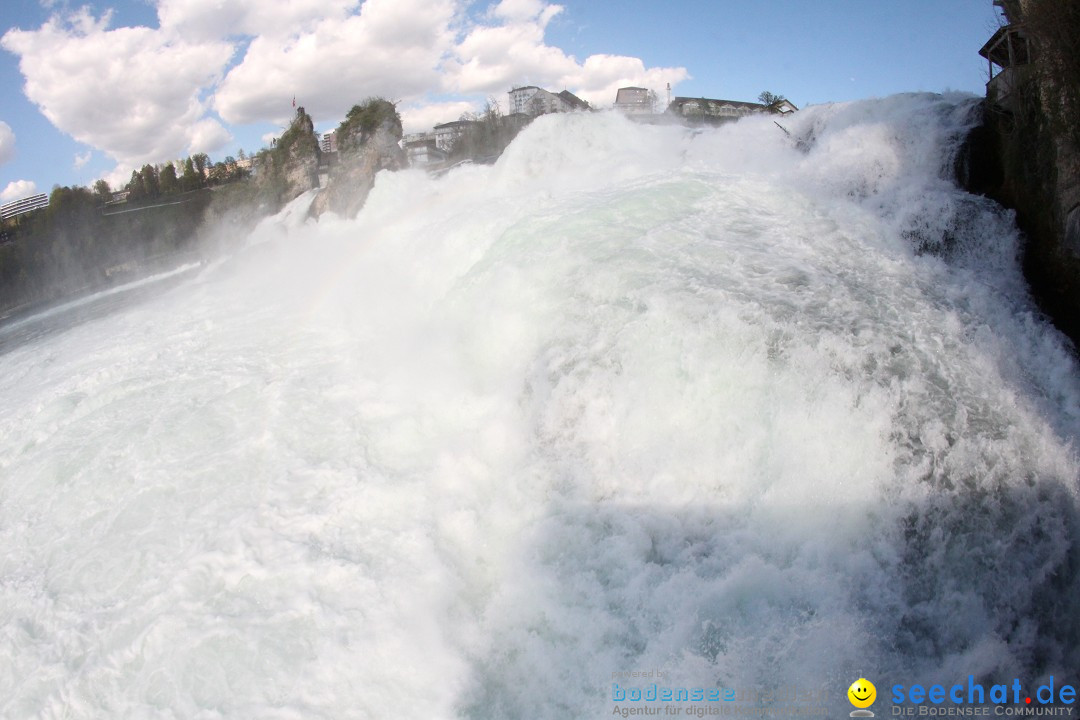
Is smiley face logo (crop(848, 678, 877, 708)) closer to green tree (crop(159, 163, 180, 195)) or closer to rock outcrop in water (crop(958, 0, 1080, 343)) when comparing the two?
rock outcrop in water (crop(958, 0, 1080, 343))

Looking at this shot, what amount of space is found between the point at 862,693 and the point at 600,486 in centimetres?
206

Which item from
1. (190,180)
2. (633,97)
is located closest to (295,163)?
(190,180)

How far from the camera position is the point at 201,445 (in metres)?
6.08

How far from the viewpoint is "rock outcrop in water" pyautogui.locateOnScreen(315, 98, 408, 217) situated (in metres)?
25.8

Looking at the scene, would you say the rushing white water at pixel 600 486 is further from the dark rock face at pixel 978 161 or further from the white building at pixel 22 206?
the white building at pixel 22 206

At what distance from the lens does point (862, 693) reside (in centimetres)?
327

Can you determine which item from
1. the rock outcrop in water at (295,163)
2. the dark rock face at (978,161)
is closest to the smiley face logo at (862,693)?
the dark rock face at (978,161)

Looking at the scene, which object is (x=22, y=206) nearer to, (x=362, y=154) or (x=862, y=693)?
(x=362, y=154)

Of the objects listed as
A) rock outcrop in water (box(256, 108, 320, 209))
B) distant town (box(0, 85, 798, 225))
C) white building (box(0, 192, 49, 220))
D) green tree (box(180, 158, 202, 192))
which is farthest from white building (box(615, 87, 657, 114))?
white building (box(0, 192, 49, 220))

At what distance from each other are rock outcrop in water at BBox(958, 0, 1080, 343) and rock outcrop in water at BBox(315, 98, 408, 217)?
22995 mm

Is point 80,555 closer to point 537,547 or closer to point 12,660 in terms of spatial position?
point 12,660

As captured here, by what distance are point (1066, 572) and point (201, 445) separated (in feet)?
24.3

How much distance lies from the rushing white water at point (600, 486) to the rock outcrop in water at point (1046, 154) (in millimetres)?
351

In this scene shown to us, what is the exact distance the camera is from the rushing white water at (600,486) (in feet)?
12.0
